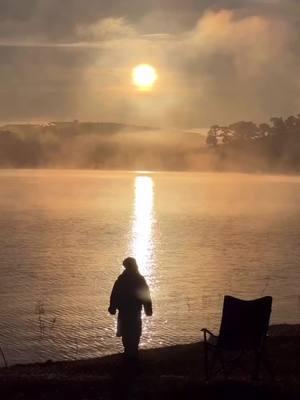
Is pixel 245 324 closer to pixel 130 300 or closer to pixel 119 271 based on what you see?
pixel 130 300

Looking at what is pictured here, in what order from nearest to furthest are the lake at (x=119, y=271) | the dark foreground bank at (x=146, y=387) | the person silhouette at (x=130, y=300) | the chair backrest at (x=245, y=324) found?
the dark foreground bank at (x=146, y=387)
the chair backrest at (x=245, y=324)
the person silhouette at (x=130, y=300)
the lake at (x=119, y=271)

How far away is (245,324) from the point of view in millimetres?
8961

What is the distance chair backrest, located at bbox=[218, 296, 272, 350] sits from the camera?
8.96 m

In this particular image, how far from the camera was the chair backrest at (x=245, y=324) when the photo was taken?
896 cm

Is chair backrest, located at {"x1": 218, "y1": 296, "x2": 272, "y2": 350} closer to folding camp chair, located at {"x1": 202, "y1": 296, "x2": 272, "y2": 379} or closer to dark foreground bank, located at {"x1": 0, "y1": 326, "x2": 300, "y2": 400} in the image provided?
folding camp chair, located at {"x1": 202, "y1": 296, "x2": 272, "y2": 379}

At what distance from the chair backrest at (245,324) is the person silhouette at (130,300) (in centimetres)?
205

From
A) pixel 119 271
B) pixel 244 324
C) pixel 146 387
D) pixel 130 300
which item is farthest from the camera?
pixel 119 271

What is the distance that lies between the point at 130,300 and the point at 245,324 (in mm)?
2393

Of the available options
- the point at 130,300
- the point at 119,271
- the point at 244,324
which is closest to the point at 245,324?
the point at 244,324

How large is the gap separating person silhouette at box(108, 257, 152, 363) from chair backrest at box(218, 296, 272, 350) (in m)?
2.05

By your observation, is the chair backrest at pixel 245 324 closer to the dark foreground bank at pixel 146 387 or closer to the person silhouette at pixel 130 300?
the dark foreground bank at pixel 146 387

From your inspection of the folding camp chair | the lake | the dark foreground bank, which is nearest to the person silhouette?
the dark foreground bank

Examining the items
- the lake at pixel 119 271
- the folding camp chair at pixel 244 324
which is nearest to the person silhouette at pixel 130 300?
the folding camp chair at pixel 244 324

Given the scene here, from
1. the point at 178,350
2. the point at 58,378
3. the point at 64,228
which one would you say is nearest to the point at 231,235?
the point at 64,228
